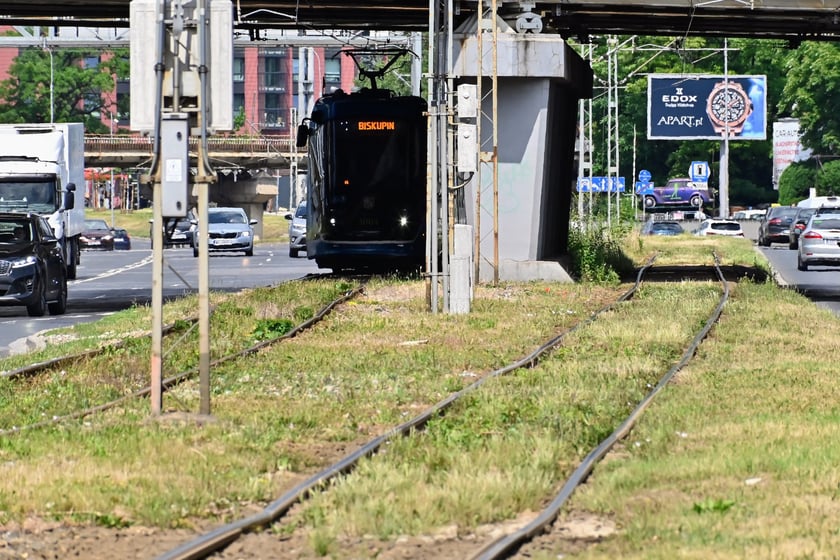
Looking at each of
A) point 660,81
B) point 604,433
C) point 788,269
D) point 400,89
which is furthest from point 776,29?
point 660,81

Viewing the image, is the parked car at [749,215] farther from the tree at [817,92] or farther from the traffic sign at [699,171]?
the traffic sign at [699,171]

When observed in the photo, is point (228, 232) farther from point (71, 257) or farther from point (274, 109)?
point (274, 109)

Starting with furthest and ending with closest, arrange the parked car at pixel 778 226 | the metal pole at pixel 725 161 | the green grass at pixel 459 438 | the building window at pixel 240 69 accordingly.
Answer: the building window at pixel 240 69
the metal pole at pixel 725 161
the parked car at pixel 778 226
the green grass at pixel 459 438

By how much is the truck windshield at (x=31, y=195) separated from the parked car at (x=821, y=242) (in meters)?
19.2

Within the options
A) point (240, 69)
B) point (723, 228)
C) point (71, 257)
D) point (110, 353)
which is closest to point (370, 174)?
point (71, 257)

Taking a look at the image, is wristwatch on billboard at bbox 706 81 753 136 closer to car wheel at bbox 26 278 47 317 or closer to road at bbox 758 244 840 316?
road at bbox 758 244 840 316

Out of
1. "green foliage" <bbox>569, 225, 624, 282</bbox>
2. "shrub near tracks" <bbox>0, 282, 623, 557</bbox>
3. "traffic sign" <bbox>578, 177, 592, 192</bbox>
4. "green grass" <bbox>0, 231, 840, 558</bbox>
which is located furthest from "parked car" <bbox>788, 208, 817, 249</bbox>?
"green grass" <bbox>0, 231, 840, 558</bbox>

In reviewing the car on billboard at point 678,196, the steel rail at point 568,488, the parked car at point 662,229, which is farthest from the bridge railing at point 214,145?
the steel rail at point 568,488

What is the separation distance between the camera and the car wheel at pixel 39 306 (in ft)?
91.3

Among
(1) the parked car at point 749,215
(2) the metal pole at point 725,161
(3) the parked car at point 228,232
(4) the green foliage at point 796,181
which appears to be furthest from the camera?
(1) the parked car at point 749,215

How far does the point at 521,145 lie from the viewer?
33562 mm

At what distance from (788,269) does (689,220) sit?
68.2 metres

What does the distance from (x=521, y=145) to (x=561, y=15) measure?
2.58 meters

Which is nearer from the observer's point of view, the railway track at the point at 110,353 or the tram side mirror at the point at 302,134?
the railway track at the point at 110,353
